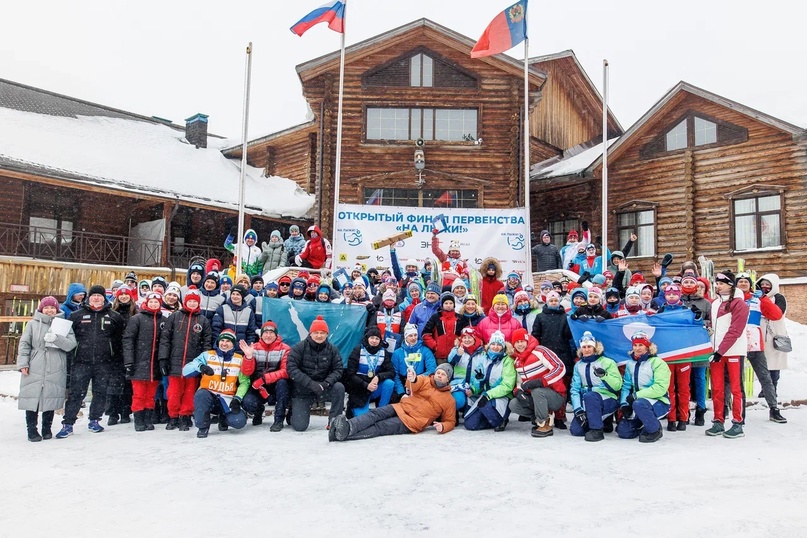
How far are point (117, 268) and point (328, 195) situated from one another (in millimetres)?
6488

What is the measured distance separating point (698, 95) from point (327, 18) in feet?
34.8

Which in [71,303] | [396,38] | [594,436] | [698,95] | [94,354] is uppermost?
[396,38]

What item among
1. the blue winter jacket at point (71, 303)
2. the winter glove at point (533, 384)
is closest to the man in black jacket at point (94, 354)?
the blue winter jacket at point (71, 303)

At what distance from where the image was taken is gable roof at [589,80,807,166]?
1638 cm

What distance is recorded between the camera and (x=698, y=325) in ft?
23.9

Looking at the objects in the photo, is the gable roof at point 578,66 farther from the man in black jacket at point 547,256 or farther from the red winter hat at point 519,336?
the red winter hat at point 519,336

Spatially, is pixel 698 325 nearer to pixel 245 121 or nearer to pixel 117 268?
pixel 245 121

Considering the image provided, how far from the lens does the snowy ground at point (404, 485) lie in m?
3.89

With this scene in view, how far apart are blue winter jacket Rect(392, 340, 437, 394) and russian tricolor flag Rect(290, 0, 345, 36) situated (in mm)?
8989

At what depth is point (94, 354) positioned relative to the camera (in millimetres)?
7160

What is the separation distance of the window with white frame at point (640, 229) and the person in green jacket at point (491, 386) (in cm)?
1326

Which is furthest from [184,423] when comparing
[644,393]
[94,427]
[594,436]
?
[644,393]

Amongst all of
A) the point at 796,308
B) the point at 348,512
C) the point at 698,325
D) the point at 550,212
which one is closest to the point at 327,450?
the point at 348,512

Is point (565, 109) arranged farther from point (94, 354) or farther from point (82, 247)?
point (94, 354)
